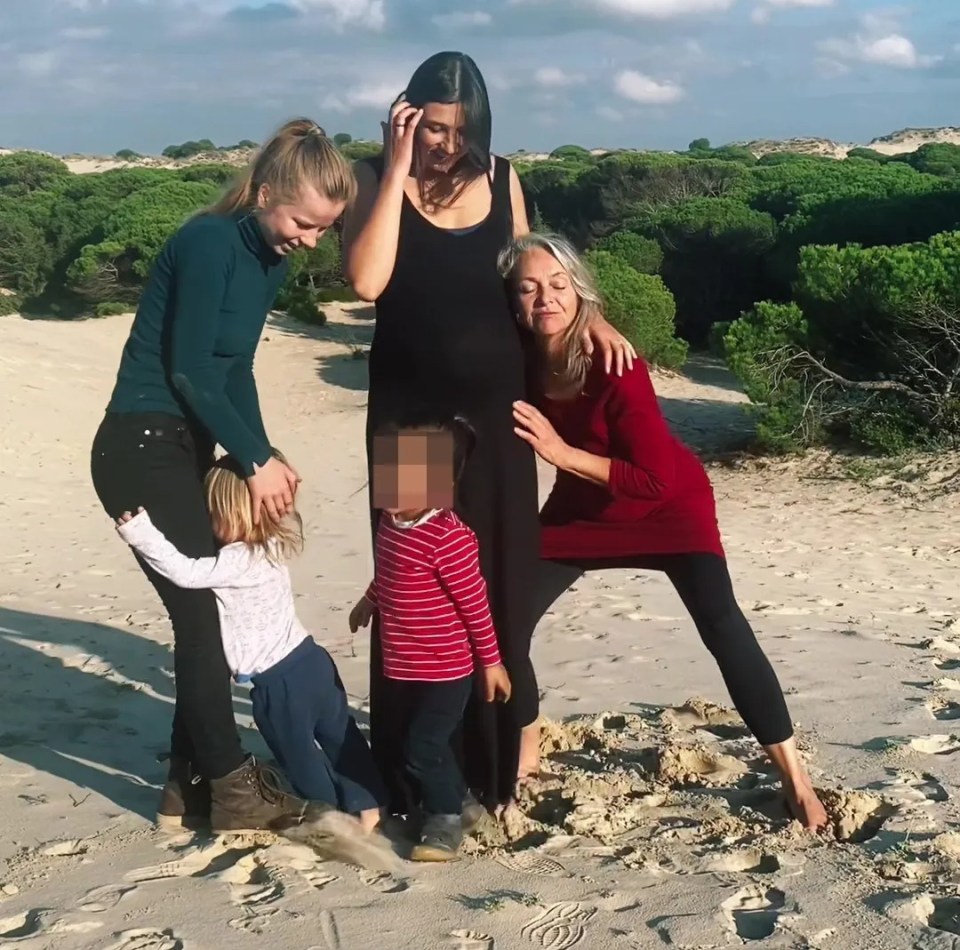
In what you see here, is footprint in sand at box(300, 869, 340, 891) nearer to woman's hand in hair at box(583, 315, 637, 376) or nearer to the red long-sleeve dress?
the red long-sleeve dress

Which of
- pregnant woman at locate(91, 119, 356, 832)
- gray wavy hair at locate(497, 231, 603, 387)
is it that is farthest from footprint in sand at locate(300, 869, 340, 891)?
gray wavy hair at locate(497, 231, 603, 387)

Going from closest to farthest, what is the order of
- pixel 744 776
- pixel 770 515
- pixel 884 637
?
pixel 744 776 < pixel 884 637 < pixel 770 515

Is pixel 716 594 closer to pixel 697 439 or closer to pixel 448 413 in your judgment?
pixel 448 413

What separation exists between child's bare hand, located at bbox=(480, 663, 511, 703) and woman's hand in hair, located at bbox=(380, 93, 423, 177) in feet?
4.23

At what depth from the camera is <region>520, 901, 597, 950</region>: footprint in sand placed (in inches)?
102

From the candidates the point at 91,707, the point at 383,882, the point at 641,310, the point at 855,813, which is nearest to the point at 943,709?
the point at 855,813

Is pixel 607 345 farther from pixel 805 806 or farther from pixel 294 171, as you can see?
pixel 805 806

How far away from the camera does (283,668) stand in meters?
3.20

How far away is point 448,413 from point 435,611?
0.52 meters

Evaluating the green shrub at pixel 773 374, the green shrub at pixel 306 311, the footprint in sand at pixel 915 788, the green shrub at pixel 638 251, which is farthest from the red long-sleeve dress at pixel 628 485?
the green shrub at pixel 306 311

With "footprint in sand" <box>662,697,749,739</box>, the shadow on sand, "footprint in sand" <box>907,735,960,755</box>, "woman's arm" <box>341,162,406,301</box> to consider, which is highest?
"woman's arm" <box>341,162,406,301</box>

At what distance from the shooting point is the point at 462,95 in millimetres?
2877

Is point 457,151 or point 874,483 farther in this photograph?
point 874,483

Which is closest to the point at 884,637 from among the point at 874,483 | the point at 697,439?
the point at 874,483
